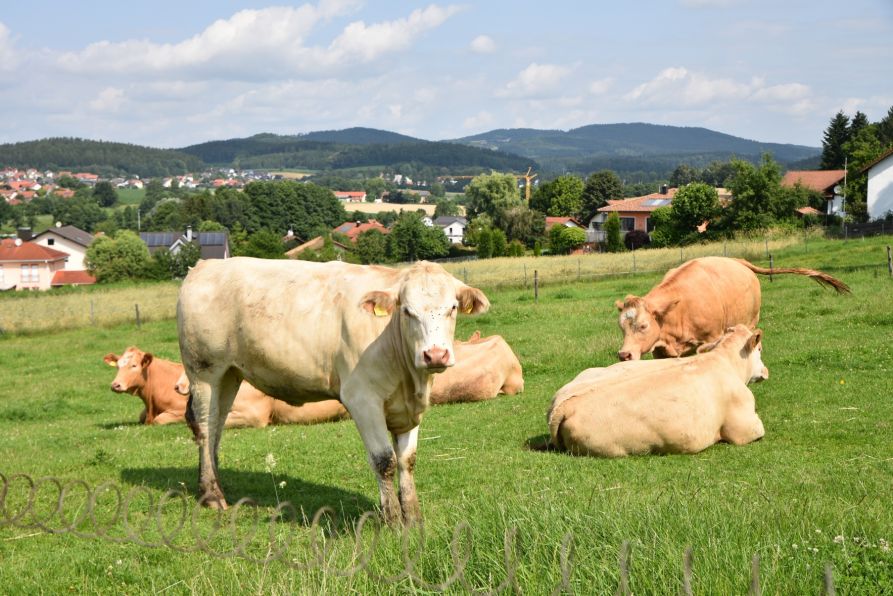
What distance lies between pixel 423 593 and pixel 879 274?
25165 mm

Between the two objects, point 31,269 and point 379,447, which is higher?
point 379,447

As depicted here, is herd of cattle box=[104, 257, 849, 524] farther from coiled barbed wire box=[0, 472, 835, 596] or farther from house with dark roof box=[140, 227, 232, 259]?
house with dark roof box=[140, 227, 232, 259]

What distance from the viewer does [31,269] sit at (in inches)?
4569

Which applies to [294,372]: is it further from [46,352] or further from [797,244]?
[797,244]

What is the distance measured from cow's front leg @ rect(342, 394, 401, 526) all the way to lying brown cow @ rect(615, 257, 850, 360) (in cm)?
708

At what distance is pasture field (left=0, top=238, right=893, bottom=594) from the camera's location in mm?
5551

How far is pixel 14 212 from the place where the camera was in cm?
19925

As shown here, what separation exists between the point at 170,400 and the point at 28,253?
113 metres

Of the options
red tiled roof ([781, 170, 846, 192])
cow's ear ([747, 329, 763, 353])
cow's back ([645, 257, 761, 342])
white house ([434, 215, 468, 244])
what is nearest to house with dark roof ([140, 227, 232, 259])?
white house ([434, 215, 468, 244])

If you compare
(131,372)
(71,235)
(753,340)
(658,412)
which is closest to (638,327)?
(753,340)

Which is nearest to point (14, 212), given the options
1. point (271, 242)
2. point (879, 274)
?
point (271, 242)

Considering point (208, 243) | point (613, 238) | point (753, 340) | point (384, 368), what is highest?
point (384, 368)

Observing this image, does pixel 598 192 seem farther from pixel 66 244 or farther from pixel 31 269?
pixel 66 244

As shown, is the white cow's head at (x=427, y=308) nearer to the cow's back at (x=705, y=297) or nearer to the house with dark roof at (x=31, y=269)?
the cow's back at (x=705, y=297)
